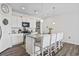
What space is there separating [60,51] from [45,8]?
82 cm

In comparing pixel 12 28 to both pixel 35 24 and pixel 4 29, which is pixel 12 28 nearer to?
pixel 4 29

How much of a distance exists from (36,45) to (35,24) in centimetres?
39

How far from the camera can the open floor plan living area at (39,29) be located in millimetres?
1322

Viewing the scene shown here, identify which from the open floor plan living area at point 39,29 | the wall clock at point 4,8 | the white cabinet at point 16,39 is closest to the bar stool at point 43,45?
the open floor plan living area at point 39,29

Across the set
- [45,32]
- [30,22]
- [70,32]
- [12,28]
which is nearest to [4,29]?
Answer: [12,28]

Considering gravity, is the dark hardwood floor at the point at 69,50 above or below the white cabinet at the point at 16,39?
below

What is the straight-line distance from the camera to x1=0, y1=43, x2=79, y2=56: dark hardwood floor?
1337 mm

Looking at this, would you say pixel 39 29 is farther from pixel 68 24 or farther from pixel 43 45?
pixel 68 24

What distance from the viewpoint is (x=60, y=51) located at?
139 centimetres

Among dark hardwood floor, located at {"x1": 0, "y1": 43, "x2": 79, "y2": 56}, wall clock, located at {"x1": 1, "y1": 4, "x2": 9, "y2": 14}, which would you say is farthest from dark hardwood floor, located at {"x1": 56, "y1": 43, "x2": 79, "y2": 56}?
wall clock, located at {"x1": 1, "y1": 4, "x2": 9, "y2": 14}

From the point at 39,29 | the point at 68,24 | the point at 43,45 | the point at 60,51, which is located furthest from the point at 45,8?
the point at 60,51

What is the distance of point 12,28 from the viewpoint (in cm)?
137

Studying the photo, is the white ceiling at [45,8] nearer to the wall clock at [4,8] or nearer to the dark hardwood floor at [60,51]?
the wall clock at [4,8]

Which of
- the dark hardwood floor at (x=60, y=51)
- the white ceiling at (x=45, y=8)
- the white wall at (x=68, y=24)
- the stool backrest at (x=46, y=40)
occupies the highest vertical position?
the white ceiling at (x=45, y=8)
